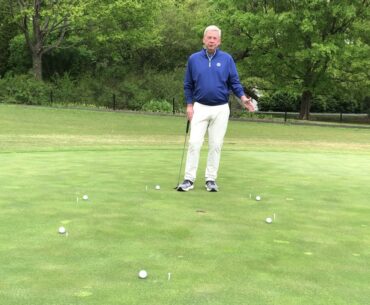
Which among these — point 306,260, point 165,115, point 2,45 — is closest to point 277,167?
point 306,260

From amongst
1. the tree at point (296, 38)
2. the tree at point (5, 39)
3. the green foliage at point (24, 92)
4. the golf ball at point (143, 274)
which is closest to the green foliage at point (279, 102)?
the tree at point (296, 38)

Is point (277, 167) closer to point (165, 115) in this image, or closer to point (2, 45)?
point (165, 115)

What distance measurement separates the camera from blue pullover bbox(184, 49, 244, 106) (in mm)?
6977

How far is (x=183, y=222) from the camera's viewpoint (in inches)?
192

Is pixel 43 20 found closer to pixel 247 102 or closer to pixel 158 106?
pixel 158 106

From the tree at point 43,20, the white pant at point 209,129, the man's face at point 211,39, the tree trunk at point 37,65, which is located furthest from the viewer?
the tree trunk at point 37,65

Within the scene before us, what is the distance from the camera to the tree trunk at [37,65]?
36209mm

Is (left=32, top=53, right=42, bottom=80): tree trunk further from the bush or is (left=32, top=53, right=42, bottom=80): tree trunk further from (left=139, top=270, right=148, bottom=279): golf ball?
(left=139, top=270, right=148, bottom=279): golf ball

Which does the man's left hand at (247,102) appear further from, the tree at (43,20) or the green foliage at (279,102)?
the green foliage at (279,102)

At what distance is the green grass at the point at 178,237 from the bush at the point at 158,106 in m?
24.5

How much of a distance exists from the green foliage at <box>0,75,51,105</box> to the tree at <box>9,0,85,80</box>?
8.13 feet

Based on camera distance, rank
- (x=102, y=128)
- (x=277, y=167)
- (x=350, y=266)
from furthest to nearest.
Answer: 1. (x=102, y=128)
2. (x=277, y=167)
3. (x=350, y=266)

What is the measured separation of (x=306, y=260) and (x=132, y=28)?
34.9m

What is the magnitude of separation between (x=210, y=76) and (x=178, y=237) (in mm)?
3142
